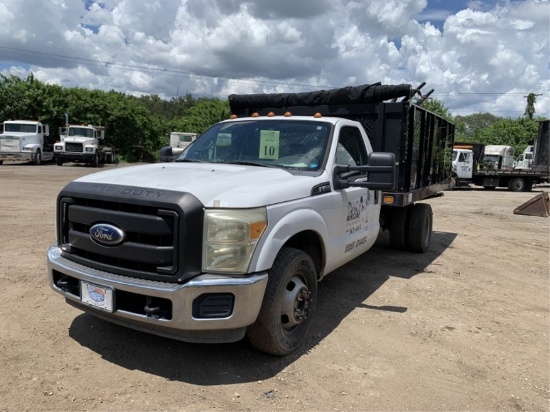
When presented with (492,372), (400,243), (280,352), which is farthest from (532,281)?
(280,352)

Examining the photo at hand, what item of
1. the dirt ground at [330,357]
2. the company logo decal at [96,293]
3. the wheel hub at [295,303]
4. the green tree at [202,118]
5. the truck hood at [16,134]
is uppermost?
the green tree at [202,118]

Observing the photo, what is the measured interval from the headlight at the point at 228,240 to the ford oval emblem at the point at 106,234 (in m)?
0.62

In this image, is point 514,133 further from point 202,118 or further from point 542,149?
point 202,118

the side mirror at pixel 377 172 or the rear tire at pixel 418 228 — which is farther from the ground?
the side mirror at pixel 377 172

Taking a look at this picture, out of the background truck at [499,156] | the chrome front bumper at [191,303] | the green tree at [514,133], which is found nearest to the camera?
the chrome front bumper at [191,303]

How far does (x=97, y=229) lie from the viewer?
327 centimetres

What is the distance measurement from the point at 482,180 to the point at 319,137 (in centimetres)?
2412

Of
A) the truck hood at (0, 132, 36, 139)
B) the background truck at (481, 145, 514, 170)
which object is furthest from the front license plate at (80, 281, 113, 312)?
the background truck at (481, 145, 514, 170)

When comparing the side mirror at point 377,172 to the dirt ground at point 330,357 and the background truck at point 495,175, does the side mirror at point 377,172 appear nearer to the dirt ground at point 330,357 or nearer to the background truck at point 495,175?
the dirt ground at point 330,357

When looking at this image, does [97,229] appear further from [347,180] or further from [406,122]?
[406,122]

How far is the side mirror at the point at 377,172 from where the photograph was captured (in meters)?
3.84

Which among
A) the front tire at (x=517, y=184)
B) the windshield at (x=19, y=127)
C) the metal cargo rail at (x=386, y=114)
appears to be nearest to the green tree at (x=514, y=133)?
the front tire at (x=517, y=184)

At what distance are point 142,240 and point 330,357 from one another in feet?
5.86

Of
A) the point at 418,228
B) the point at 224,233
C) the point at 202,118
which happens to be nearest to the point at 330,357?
the point at 224,233
